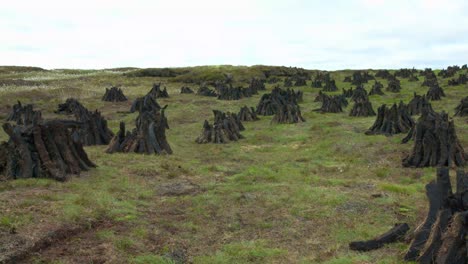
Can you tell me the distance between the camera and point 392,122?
2630 cm

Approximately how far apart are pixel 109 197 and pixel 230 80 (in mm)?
53299

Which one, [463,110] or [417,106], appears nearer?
[463,110]

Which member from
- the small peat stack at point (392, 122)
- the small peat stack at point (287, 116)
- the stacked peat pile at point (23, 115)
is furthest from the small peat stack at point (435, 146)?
the stacked peat pile at point (23, 115)

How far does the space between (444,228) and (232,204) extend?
23.2 feet

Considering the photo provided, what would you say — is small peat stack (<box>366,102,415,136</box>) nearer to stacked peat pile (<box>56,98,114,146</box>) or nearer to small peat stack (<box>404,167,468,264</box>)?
stacked peat pile (<box>56,98,114,146</box>)

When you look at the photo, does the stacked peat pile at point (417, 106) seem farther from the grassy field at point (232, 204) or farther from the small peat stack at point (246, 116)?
the small peat stack at point (246, 116)

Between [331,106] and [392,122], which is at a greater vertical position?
[331,106]

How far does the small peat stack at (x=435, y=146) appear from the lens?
18.9 m

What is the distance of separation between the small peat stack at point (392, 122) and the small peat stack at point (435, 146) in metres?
6.16

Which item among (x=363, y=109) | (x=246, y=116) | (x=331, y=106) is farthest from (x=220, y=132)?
(x=331, y=106)

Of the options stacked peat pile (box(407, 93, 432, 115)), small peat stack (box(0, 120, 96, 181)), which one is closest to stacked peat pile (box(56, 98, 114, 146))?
small peat stack (box(0, 120, 96, 181))

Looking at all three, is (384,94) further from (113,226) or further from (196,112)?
(113,226)

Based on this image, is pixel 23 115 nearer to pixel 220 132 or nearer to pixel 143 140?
pixel 143 140

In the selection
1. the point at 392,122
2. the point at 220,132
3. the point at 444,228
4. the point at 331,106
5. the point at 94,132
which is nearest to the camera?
the point at 444,228
